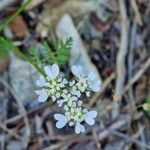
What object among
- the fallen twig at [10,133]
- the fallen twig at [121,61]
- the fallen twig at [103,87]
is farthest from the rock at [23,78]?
the fallen twig at [121,61]

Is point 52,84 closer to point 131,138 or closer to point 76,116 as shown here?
point 76,116

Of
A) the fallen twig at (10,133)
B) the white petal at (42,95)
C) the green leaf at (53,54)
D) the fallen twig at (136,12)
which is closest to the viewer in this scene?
the white petal at (42,95)

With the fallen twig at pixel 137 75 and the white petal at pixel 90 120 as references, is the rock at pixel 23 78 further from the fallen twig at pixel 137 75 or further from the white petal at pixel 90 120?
the white petal at pixel 90 120

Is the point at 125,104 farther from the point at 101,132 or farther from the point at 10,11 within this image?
the point at 10,11

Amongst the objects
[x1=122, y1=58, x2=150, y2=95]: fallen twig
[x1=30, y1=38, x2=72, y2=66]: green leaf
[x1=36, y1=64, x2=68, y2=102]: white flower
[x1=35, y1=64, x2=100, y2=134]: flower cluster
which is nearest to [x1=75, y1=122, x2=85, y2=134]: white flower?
[x1=35, y1=64, x2=100, y2=134]: flower cluster

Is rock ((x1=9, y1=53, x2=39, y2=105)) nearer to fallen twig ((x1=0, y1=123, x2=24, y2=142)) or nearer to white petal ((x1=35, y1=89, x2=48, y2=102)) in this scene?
fallen twig ((x1=0, y1=123, x2=24, y2=142))

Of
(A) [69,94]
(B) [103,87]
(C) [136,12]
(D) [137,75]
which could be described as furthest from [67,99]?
(C) [136,12]

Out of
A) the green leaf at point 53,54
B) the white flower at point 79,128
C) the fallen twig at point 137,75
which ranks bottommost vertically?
the fallen twig at point 137,75
